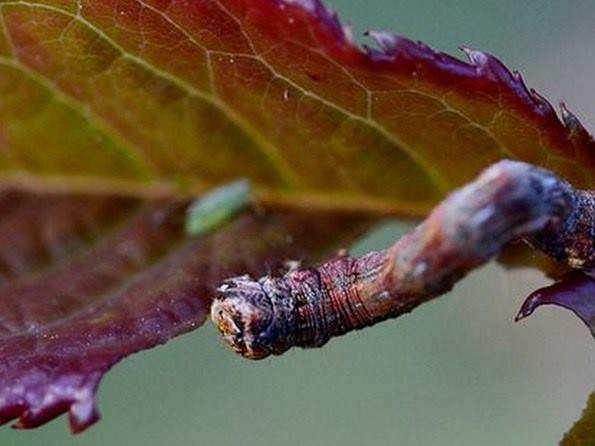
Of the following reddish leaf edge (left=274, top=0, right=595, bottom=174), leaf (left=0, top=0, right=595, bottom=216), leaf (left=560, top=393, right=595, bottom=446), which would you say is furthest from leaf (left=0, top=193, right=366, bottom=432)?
leaf (left=560, top=393, right=595, bottom=446)

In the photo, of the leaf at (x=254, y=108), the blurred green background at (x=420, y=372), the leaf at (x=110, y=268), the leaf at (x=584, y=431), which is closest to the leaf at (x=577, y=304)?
the leaf at (x=584, y=431)

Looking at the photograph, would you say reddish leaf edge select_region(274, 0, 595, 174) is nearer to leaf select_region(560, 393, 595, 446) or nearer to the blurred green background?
leaf select_region(560, 393, 595, 446)

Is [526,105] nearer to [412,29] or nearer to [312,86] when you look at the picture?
[312,86]

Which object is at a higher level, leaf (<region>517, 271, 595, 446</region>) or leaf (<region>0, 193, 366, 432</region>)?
leaf (<region>0, 193, 366, 432</region>)

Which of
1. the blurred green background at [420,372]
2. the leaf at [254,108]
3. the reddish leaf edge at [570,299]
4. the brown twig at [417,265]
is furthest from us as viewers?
the blurred green background at [420,372]

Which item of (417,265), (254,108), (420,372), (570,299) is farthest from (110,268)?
(420,372)

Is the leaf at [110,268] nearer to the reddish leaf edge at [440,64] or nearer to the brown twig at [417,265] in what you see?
the brown twig at [417,265]
